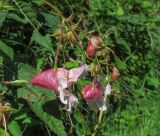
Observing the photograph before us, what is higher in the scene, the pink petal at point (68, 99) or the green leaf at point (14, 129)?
the pink petal at point (68, 99)

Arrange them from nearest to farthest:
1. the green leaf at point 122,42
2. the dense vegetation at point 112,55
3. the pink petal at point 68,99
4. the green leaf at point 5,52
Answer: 1. the pink petal at point 68,99
2. the green leaf at point 5,52
3. the dense vegetation at point 112,55
4. the green leaf at point 122,42

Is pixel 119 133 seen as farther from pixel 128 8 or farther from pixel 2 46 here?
pixel 2 46

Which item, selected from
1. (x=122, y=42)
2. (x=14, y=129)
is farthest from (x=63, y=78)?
(x=122, y=42)

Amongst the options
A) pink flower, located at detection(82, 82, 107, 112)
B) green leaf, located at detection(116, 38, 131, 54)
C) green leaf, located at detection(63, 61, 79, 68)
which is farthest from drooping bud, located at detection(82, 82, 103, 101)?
green leaf, located at detection(116, 38, 131, 54)

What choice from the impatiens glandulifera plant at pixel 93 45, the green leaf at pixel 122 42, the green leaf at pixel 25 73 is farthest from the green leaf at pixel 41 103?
the green leaf at pixel 122 42

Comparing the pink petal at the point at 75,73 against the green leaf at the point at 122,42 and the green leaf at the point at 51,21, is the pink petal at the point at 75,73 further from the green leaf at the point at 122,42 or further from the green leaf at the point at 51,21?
the green leaf at the point at 122,42

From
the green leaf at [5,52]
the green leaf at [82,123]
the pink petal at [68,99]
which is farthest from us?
the green leaf at [5,52]

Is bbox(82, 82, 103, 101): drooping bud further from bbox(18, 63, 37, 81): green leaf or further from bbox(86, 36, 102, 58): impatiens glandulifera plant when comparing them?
bbox(18, 63, 37, 81): green leaf

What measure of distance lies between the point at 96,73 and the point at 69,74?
59 millimetres

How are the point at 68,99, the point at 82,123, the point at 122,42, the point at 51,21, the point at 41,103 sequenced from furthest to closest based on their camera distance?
1. the point at 122,42
2. the point at 51,21
3. the point at 82,123
4. the point at 41,103
5. the point at 68,99

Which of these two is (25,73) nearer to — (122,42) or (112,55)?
(112,55)

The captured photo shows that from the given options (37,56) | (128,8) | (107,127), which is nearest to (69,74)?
(37,56)

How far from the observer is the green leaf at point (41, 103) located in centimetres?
117

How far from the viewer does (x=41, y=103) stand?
3.97ft
